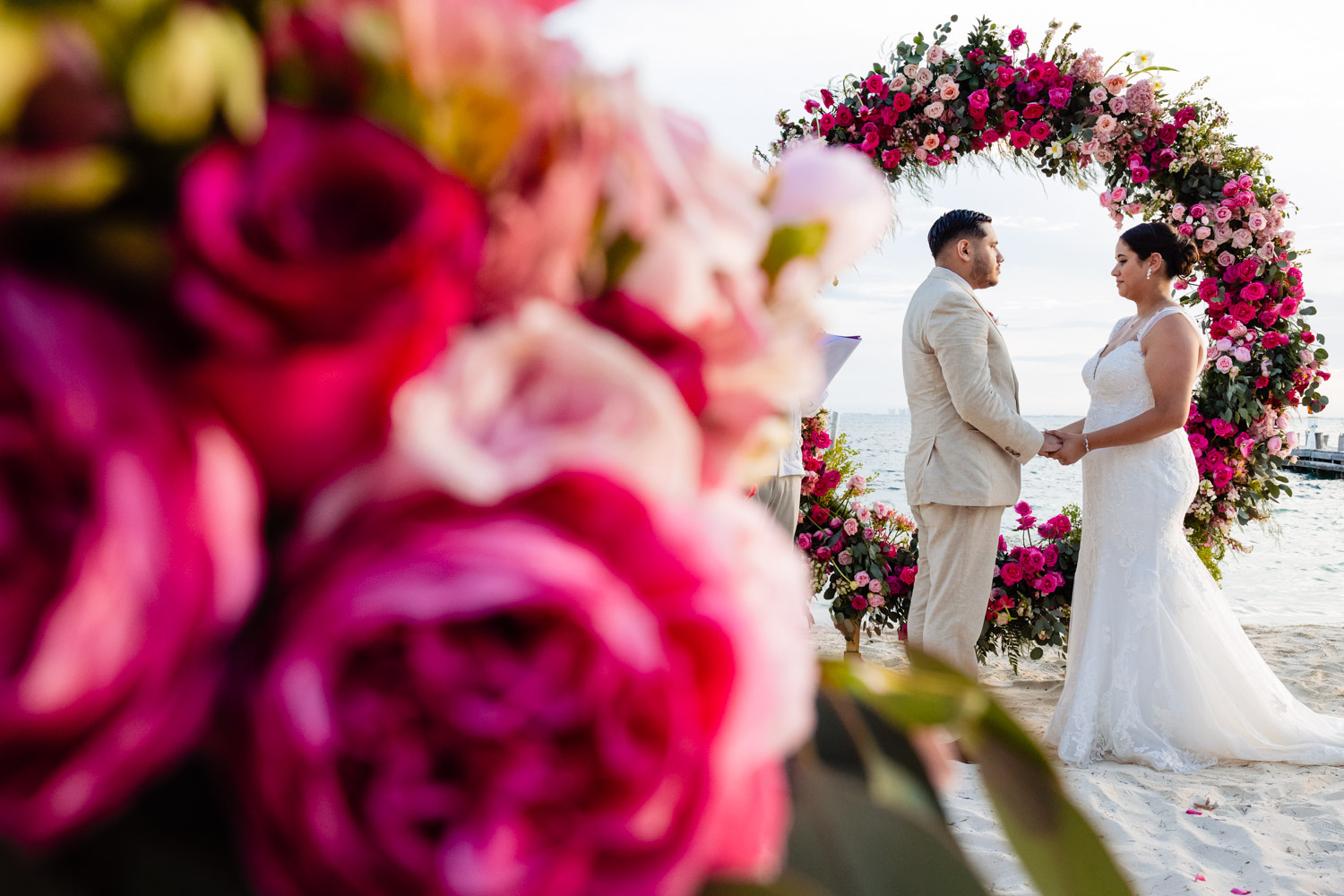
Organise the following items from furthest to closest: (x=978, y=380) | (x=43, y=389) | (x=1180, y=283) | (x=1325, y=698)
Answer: (x=1180, y=283), (x=1325, y=698), (x=978, y=380), (x=43, y=389)

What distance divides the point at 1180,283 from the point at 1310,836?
146 inches

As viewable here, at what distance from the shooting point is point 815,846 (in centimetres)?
35

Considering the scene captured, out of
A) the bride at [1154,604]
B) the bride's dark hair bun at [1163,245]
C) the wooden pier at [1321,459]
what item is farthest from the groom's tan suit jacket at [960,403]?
the wooden pier at [1321,459]

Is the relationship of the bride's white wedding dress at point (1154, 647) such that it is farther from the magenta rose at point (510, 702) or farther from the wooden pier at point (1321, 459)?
the wooden pier at point (1321, 459)

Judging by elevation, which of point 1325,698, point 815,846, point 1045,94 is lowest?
point 1325,698

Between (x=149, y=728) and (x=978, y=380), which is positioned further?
(x=978, y=380)

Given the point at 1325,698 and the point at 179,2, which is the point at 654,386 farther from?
the point at 1325,698

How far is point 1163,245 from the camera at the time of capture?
4.80 metres

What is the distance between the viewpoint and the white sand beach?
133 inches

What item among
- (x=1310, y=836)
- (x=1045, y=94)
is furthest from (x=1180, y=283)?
(x=1310, y=836)

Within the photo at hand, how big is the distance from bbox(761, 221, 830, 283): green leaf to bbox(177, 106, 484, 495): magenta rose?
5.3 inches

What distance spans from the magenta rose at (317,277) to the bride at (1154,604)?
499 cm

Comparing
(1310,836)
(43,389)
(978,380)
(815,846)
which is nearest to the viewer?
(43,389)

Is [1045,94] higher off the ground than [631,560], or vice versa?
[1045,94]
